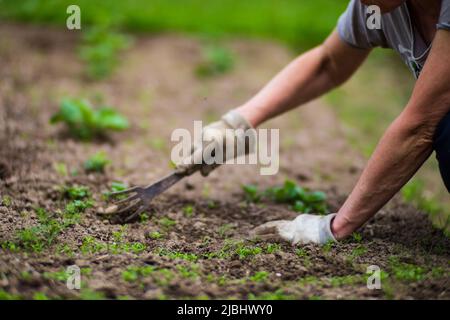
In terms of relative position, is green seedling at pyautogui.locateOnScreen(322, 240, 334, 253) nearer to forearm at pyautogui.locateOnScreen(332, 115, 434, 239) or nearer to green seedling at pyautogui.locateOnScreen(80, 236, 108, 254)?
forearm at pyautogui.locateOnScreen(332, 115, 434, 239)

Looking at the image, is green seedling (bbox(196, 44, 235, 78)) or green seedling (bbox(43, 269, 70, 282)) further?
green seedling (bbox(196, 44, 235, 78))

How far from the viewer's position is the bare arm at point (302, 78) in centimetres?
254

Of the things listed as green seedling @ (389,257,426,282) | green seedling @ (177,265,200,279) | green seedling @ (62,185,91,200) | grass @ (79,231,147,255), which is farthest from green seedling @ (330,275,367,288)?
green seedling @ (62,185,91,200)

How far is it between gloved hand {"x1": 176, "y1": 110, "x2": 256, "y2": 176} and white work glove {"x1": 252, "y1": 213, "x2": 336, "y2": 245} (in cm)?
42

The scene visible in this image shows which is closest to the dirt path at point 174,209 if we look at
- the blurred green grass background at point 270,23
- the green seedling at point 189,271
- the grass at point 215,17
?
the green seedling at point 189,271

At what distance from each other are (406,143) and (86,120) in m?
2.13

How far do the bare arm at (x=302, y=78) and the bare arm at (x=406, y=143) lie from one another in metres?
0.65

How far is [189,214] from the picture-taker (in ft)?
8.32

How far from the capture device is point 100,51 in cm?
439

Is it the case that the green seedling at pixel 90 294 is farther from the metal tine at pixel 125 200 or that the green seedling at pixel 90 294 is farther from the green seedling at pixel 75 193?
the green seedling at pixel 75 193

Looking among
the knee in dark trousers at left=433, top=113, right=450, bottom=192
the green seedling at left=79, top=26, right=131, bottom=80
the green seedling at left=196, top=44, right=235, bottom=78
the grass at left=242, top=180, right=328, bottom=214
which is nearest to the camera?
the knee in dark trousers at left=433, top=113, right=450, bottom=192

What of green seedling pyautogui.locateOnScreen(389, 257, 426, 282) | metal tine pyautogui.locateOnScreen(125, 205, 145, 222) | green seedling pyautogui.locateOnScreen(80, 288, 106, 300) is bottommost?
green seedling pyautogui.locateOnScreen(80, 288, 106, 300)

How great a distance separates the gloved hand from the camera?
2465 mm
